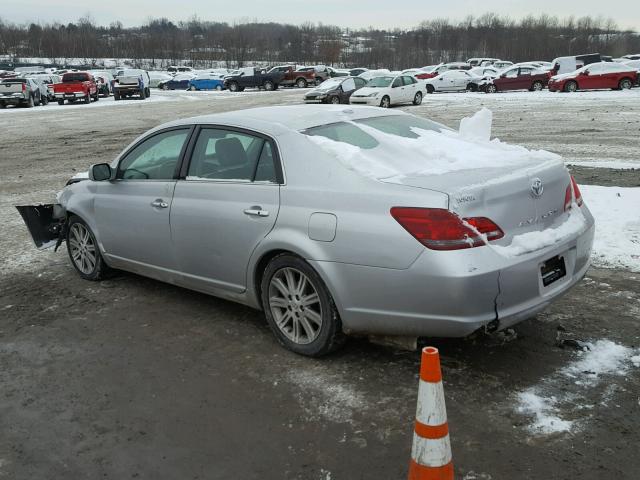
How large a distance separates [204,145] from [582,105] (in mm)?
23956

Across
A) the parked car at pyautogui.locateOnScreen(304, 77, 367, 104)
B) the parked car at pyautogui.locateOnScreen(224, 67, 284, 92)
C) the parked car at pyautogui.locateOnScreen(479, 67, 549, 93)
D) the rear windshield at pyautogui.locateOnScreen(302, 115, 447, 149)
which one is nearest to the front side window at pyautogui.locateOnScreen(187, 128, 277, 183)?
the rear windshield at pyautogui.locateOnScreen(302, 115, 447, 149)

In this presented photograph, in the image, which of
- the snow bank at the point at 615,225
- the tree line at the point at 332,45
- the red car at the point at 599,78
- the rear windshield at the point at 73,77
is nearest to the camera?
the snow bank at the point at 615,225

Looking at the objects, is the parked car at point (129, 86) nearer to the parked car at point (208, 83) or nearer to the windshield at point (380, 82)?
the parked car at point (208, 83)

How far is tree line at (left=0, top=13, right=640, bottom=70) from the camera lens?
114m

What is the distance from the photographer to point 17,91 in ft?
117

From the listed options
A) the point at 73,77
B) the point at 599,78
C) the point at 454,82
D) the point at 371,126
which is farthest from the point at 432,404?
the point at 73,77

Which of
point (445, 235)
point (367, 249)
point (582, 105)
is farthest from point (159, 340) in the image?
point (582, 105)

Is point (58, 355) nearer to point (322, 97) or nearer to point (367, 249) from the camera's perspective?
point (367, 249)

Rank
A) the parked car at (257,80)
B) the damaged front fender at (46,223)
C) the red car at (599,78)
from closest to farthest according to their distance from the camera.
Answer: the damaged front fender at (46,223), the red car at (599,78), the parked car at (257,80)

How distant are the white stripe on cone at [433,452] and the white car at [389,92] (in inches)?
994

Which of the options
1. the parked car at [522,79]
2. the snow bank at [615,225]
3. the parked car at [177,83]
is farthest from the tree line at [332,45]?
the snow bank at [615,225]

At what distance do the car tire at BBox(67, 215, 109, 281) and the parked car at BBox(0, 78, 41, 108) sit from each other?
1325 inches

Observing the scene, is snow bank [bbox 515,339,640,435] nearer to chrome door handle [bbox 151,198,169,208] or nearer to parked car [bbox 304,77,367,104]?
chrome door handle [bbox 151,198,169,208]

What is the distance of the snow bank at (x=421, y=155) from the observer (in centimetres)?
397
